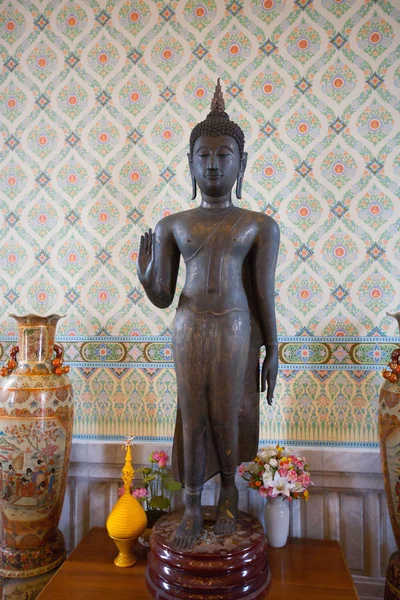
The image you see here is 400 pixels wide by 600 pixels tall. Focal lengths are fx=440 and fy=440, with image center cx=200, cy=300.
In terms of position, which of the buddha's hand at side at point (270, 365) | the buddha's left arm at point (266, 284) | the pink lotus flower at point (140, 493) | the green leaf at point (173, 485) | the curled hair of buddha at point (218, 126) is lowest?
the pink lotus flower at point (140, 493)

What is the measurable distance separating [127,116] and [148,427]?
1.77 meters

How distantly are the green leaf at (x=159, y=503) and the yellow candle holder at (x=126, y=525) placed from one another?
172mm

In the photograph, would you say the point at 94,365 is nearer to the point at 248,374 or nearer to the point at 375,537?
the point at 248,374

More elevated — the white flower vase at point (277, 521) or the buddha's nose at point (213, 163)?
the buddha's nose at point (213, 163)

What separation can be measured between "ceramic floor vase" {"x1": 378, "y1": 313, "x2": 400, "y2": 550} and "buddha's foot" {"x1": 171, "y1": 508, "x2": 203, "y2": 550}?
0.87 m

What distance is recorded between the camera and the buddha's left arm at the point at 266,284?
1.78 m

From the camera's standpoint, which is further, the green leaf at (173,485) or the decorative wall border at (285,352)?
the decorative wall border at (285,352)

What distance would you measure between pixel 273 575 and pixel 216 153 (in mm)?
1730

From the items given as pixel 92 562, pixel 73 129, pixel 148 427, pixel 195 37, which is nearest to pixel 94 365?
pixel 148 427

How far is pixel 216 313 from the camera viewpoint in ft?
5.42

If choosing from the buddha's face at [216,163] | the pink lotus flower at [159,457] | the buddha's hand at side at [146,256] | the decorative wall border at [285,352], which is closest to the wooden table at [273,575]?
the pink lotus flower at [159,457]

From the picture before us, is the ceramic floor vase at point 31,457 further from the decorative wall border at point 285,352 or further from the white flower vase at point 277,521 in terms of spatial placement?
the white flower vase at point 277,521

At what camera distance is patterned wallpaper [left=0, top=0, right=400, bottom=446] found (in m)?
2.34

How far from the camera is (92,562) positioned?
1949 millimetres
